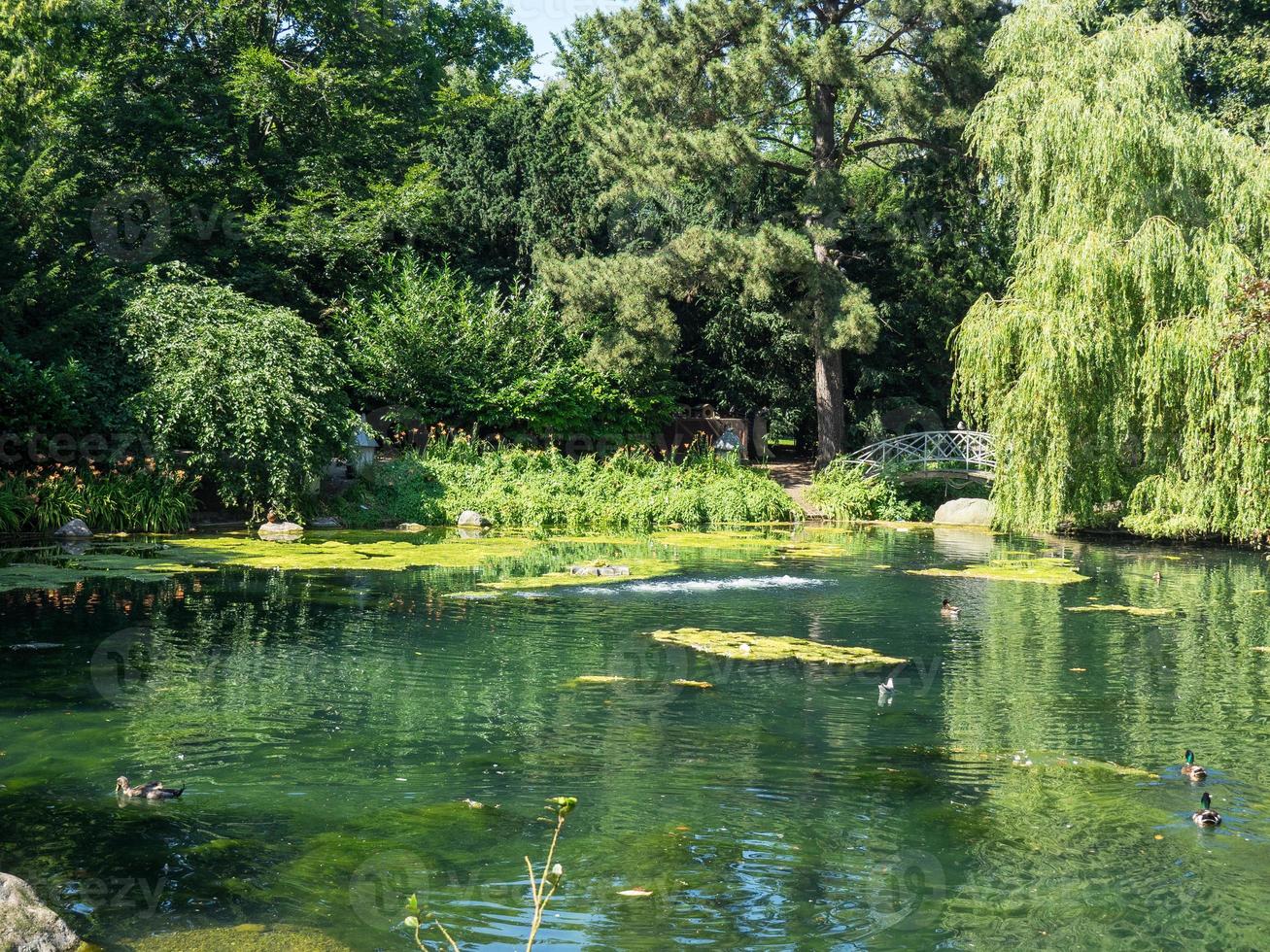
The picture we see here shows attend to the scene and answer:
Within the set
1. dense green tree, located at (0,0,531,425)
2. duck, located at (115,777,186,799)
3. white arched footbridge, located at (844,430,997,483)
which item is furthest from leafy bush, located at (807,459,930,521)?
duck, located at (115,777,186,799)

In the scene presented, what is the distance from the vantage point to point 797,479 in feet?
110

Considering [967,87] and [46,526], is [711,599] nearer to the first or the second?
[46,526]

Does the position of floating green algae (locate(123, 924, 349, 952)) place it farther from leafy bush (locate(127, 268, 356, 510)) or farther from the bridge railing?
the bridge railing

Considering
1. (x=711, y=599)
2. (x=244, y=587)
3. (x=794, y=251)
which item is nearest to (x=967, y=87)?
(x=794, y=251)

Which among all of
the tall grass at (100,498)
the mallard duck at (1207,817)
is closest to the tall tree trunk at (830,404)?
the tall grass at (100,498)

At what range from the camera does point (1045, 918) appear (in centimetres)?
628

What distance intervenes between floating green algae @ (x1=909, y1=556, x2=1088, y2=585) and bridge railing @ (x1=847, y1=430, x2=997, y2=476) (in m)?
8.80

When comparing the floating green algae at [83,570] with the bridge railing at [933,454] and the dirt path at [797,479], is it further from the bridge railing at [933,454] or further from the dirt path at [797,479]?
Answer: the bridge railing at [933,454]

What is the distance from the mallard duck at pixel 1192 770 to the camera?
8.42 m

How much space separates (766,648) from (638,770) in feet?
14.4

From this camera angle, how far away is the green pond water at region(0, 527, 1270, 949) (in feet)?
21.0

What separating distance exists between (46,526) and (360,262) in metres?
12.2

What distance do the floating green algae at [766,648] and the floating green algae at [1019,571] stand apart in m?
6.39

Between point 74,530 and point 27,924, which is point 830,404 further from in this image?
point 27,924
